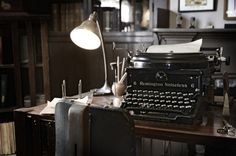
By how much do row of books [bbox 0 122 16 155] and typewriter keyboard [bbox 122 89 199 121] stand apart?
1.60 meters

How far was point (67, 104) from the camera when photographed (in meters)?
1.15

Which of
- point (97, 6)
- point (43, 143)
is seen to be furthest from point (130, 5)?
point (43, 143)

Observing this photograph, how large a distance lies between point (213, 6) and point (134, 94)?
132 centimetres

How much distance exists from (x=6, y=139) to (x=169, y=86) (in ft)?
5.98

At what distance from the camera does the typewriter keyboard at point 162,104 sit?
4.27ft

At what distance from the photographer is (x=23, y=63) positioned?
275 centimetres

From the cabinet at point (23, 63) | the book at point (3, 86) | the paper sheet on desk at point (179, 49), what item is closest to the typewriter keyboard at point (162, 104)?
the paper sheet on desk at point (179, 49)

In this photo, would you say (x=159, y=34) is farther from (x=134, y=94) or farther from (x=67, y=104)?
(x=67, y=104)

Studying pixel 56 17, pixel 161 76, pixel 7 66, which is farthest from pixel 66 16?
pixel 161 76

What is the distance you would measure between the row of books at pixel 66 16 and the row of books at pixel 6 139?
95 cm

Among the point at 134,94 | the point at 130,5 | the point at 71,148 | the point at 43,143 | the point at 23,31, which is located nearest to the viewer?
the point at 71,148

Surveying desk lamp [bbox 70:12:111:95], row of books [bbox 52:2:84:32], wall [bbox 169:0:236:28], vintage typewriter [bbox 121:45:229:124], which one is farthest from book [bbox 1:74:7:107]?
vintage typewriter [bbox 121:45:229:124]

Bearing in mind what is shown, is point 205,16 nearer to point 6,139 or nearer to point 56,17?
point 56,17

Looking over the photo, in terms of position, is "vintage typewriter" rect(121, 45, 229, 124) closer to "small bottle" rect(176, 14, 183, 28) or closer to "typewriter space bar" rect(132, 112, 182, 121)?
"typewriter space bar" rect(132, 112, 182, 121)
